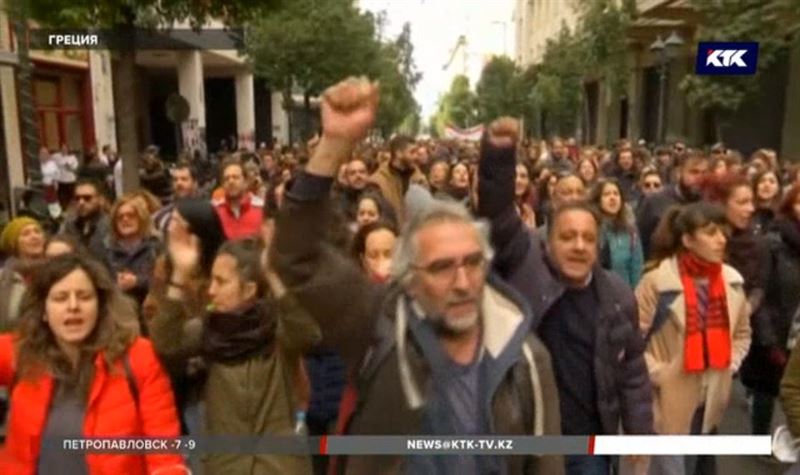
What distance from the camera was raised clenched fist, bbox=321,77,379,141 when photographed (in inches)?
78.7

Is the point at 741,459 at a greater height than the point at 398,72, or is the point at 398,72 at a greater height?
the point at 398,72

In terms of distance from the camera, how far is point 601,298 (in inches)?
125

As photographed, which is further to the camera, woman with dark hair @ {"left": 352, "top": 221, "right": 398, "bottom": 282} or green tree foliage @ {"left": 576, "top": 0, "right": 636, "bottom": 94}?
green tree foliage @ {"left": 576, "top": 0, "right": 636, "bottom": 94}

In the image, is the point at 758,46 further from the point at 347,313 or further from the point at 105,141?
the point at 105,141

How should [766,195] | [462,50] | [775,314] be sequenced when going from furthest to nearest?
[462,50]
[766,195]
[775,314]

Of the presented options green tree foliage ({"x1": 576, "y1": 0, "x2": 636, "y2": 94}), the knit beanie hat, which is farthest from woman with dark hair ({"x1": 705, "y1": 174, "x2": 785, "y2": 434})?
green tree foliage ({"x1": 576, "y1": 0, "x2": 636, "y2": 94})

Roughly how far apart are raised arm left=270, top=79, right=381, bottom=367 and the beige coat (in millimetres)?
2104

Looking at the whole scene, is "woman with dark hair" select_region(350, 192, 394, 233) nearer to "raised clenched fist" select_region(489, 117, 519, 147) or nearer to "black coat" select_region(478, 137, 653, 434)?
"black coat" select_region(478, 137, 653, 434)

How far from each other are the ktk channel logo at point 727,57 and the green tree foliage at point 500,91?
24438 mm

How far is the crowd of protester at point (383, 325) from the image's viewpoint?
6.82ft

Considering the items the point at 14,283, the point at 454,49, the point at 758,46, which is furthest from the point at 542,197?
the point at 454,49

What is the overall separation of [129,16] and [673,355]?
825 centimetres

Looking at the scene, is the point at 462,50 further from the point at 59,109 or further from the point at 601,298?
the point at 601,298

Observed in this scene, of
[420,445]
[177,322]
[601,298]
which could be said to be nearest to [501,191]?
[601,298]
